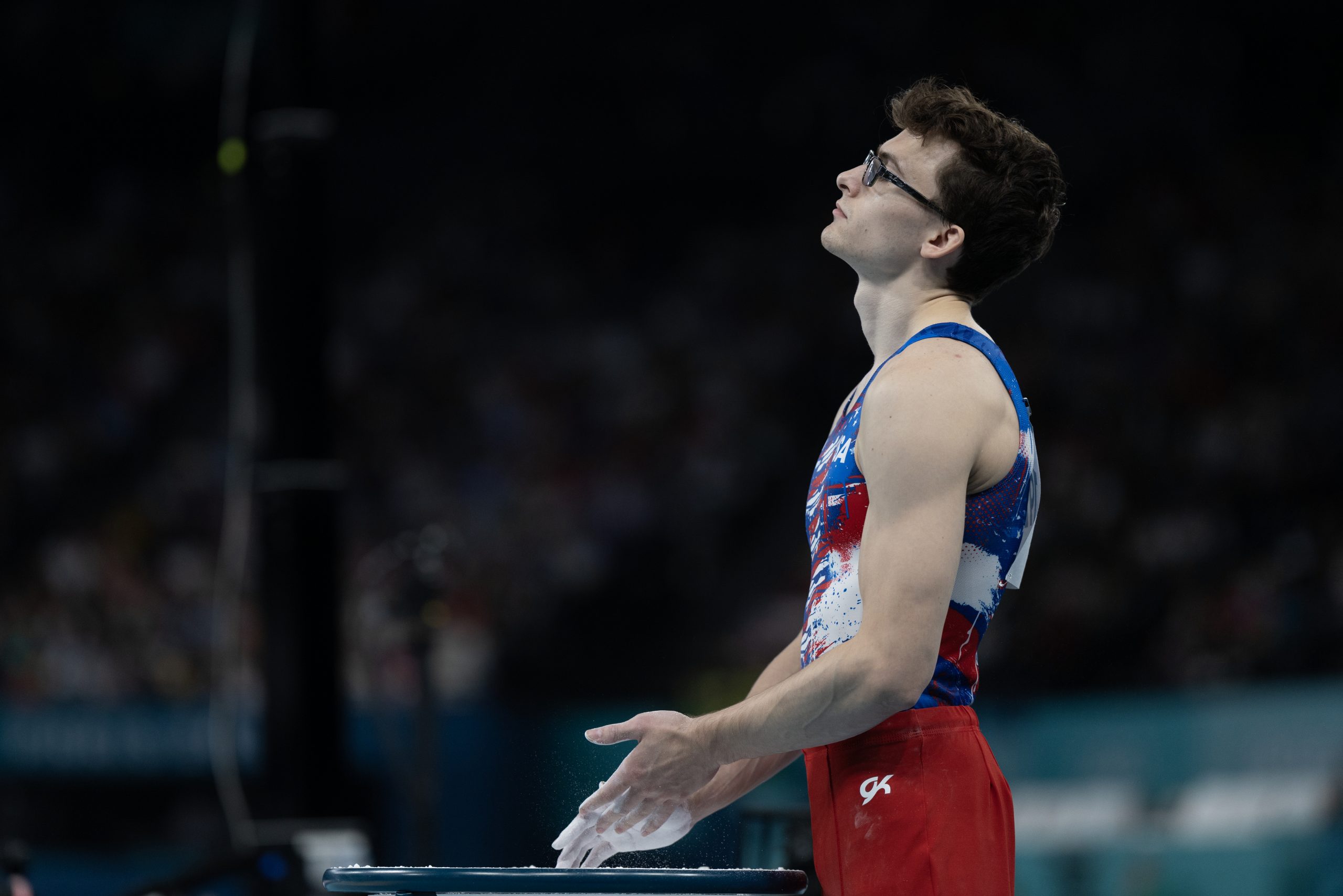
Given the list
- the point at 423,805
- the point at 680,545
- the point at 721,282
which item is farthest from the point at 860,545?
the point at 721,282

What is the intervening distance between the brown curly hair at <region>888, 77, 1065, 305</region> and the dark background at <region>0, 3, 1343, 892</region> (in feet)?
19.7

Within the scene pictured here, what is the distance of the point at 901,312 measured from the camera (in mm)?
2389

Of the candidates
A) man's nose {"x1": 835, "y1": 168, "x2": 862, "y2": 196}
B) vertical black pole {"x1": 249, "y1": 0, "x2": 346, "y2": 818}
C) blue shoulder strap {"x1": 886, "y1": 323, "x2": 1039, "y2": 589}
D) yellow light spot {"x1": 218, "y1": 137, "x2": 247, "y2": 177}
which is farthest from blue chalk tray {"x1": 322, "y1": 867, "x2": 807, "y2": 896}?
yellow light spot {"x1": 218, "y1": 137, "x2": 247, "y2": 177}

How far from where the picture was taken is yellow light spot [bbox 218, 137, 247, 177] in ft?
15.7

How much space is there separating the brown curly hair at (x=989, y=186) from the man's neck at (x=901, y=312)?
44 millimetres

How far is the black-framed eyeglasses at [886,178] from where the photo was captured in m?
2.34

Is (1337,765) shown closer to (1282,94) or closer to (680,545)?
(680,545)

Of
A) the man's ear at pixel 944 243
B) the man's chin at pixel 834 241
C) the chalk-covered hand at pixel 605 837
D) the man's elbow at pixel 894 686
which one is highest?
the man's chin at pixel 834 241

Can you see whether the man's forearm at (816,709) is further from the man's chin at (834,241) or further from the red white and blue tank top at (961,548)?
the man's chin at (834,241)

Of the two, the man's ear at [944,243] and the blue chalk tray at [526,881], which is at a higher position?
the man's ear at [944,243]

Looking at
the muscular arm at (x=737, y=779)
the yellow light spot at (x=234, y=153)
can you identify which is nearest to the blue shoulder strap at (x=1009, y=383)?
the muscular arm at (x=737, y=779)

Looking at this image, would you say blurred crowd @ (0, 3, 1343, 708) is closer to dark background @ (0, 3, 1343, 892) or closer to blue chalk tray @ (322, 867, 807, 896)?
dark background @ (0, 3, 1343, 892)

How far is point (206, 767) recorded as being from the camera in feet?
32.9

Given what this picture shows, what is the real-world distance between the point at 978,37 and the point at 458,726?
8186 mm
